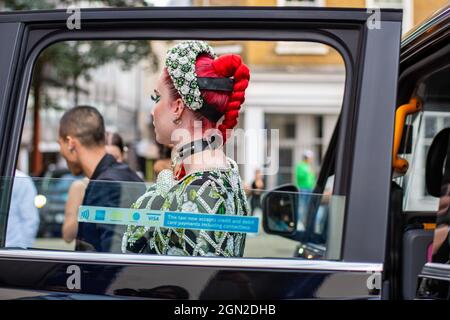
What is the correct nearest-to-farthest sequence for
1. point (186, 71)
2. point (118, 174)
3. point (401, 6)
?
point (186, 71)
point (401, 6)
point (118, 174)

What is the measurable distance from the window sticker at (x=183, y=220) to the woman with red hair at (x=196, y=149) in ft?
0.05

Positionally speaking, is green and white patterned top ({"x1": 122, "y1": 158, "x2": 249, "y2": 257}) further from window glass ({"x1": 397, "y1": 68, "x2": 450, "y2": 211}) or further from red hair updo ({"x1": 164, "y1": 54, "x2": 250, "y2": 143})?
window glass ({"x1": 397, "y1": 68, "x2": 450, "y2": 211})

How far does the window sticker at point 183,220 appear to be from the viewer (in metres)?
1.94

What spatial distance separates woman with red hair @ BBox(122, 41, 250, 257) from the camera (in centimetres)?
196

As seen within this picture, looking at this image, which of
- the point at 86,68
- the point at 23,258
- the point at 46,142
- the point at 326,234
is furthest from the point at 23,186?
the point at 46,142

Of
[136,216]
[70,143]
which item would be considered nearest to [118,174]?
[70,143]

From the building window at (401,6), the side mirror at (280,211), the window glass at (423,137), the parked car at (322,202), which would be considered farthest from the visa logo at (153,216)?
the window glass at (423,137)

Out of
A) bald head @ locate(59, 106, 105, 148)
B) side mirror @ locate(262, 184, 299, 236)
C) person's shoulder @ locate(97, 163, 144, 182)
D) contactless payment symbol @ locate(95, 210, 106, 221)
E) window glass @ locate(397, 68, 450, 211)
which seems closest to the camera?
contactless payment symbol @ locate(95, 210, 106, 221)

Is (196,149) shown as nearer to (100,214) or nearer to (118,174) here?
(100,214)

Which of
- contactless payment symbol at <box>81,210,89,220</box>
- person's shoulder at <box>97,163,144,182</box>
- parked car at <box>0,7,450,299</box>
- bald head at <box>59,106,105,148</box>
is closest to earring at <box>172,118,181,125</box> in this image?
parked car at <box>0,7,450,299</box>

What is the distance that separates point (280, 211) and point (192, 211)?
94 cm

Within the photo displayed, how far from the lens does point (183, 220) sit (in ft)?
6.40

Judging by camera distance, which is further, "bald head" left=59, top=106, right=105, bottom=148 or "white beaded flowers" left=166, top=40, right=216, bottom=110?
"bald head" left=59, top=106, right=105, bottom=148

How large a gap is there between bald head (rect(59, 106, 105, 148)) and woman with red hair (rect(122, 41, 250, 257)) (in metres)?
1.83
